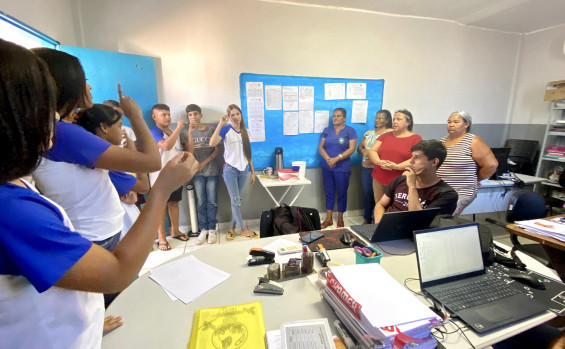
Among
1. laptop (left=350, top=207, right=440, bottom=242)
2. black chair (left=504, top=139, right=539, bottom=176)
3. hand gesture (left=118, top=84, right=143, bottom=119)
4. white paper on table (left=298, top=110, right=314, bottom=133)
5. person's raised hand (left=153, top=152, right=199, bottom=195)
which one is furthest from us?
black chair (left=504, top=139, right=539, bottom=176)

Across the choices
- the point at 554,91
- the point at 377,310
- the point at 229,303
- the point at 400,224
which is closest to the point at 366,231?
the point at 400,224

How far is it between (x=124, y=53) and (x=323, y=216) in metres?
3.36

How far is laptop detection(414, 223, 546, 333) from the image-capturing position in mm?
917

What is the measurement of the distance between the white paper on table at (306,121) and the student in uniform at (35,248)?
310 centimetres

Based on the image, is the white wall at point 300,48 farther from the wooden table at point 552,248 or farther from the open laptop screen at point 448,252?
the open laptop screen at point 448,252

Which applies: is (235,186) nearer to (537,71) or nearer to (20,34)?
(20,34)

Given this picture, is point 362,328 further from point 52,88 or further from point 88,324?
point 52,88

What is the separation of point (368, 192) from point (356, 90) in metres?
1.51

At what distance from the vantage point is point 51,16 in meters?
2.26

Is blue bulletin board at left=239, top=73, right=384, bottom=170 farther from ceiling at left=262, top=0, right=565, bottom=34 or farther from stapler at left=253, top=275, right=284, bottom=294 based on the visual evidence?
stapler at left=253, top=275, right=284, bottom=294

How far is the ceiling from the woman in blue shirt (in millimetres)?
1405

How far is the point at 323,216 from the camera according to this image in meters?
3.87

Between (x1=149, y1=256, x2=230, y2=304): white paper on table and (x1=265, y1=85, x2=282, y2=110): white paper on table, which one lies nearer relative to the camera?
(x1=149, y1=256, x2=230, y2=304): white paper on table

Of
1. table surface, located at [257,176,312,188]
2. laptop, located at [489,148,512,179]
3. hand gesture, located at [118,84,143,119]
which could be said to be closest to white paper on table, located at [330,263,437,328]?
hand gesture, located at [118,84,143,119]
